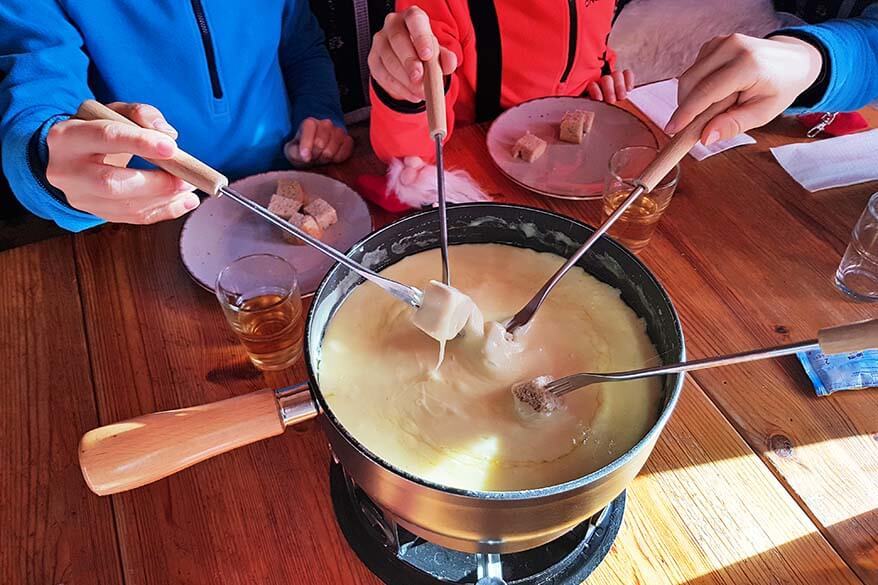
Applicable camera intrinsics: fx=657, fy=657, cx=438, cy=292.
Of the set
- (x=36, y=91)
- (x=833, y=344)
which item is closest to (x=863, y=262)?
(x=833, y=344)

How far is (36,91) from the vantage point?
41.4 inches

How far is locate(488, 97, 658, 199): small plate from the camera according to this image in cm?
125

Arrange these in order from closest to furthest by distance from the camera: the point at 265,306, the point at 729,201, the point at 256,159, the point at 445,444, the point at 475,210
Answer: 1. the point at 445,444
2. the point at 475,210
3. the point at 265,306
4. the point at 729,201
5. the point at 256,159

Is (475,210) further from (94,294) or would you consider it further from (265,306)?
(94,294)

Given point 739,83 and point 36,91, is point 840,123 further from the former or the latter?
point 36,91

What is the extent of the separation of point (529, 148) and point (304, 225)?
0.47m

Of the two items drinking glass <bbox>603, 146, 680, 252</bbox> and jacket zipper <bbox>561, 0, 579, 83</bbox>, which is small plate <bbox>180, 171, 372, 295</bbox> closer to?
drinking glass <bbox>603, 146, 680, 252</bbox>

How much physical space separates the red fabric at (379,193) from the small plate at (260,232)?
0.11 ft

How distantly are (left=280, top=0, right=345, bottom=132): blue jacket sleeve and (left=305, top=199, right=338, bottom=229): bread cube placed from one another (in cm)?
43

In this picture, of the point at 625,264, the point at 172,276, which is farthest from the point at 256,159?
the point at 625,264

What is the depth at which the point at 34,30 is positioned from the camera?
1.12 meters

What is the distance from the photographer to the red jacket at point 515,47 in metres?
1.50

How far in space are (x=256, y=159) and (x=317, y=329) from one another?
850 mm

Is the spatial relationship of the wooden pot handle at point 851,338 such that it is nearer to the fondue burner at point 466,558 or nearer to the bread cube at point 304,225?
the fondue burner at point 466,558
